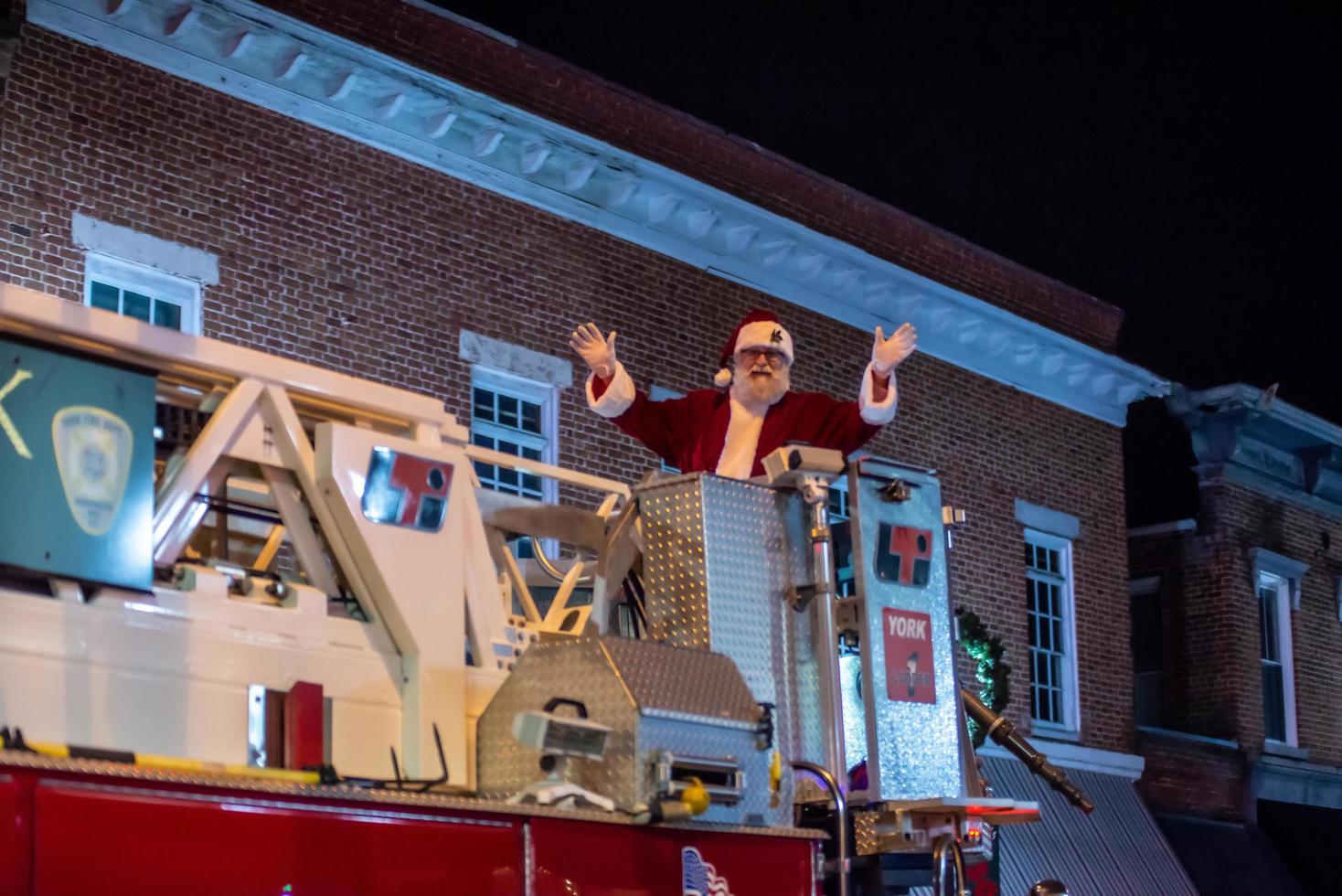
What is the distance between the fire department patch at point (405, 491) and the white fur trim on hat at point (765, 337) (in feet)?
7.49

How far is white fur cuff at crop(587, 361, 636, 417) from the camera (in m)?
7.06

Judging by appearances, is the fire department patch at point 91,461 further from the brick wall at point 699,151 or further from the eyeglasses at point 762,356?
the brick wall at point 699,151

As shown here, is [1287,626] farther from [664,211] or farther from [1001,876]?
[664,211]

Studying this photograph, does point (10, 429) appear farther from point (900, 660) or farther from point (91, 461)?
point (900, 660)

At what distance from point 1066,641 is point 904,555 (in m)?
12.6

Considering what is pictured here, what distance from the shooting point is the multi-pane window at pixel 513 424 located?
12.9 meters

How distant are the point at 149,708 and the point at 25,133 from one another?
6972 millimetres

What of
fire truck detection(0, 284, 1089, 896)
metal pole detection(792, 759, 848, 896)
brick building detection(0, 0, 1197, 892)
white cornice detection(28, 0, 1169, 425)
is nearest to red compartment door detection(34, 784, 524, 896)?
fire truck detection(0, 284, 1089, 896)

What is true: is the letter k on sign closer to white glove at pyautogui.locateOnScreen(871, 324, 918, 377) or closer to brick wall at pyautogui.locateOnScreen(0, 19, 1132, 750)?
white glove at pyautogui.locateOnScreen(871, 324, 918, 377)

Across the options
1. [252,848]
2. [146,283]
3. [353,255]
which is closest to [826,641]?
[252,848]

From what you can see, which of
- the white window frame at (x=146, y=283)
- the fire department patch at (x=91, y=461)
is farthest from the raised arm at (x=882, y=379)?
the white window frame at (x=146, y=283)

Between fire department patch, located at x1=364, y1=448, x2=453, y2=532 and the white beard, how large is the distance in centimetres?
216

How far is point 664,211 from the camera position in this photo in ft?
46.9

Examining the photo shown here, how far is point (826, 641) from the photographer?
19.2 ft
